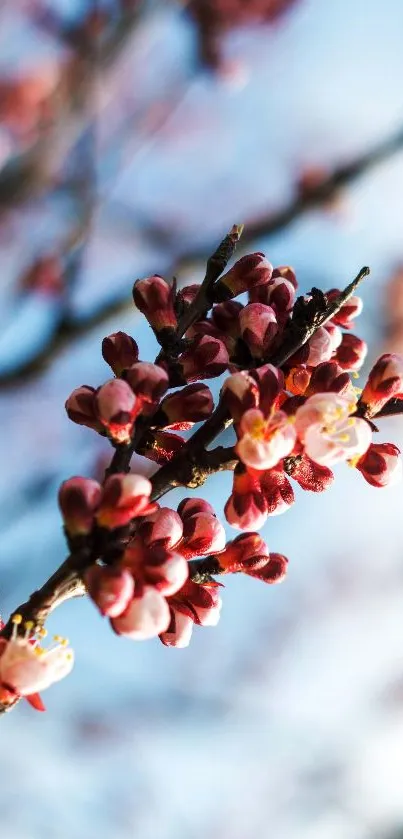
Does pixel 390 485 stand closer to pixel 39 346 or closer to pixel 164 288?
pixel 164 288

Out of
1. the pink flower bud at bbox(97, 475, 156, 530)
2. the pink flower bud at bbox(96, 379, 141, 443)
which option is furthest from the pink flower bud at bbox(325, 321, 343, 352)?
the pink flower bud at bbox(97, 475, 156, 530)

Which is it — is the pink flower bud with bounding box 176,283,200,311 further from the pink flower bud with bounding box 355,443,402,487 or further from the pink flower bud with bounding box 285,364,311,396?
the pink flower bud with bounding box 355,443,402,487

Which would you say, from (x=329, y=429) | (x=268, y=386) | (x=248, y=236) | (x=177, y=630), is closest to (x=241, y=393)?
(x=268, y=386)

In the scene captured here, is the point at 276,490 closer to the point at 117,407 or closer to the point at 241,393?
the point at 241,393

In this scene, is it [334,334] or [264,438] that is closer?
[264,438]

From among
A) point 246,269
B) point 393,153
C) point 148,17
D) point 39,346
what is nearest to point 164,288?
point 246,269
